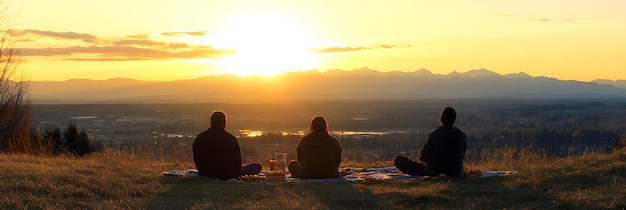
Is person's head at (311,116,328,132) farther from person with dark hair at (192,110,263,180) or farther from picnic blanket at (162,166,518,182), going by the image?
person with dark hair at (192,110,263,180)

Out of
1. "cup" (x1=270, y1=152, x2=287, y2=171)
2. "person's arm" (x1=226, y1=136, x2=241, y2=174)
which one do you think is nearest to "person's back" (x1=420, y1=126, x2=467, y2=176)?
"cup" (x1=270, y1=152, x2=287, y2=171)

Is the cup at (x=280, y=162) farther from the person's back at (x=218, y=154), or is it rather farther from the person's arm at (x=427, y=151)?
the person's arm at (x=427, y=151)

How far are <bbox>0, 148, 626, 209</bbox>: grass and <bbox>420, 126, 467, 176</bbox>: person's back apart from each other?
0.42 meters

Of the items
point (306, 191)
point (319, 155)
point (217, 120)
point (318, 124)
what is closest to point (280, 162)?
point (319, 155)

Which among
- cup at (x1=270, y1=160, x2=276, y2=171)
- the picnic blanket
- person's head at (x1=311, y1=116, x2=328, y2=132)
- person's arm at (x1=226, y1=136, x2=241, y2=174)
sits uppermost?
person's head at (x1=311, y1=116, x2=328, y2=132)

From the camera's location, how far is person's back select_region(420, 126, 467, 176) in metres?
11.3

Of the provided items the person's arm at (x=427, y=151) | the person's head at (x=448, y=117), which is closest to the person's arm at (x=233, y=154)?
the person's arm at (x=427, y=151)

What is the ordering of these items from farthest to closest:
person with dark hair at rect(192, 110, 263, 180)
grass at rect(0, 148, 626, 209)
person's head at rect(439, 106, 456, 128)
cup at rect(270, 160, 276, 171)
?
cup at rect(270, 160, 276, 171), person's head at rect(439, 106, 456, 128), person with dark hair at rect(192, 110, 263, 180), grass at rect(0, 148, 626, 209)

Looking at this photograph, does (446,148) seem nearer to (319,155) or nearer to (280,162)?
(319,155)

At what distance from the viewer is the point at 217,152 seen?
Answer: 11.2 metres

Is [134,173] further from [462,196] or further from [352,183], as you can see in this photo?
[462,196]

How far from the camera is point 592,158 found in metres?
12.7

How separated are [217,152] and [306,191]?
6.87ft

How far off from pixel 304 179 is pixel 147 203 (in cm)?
367
